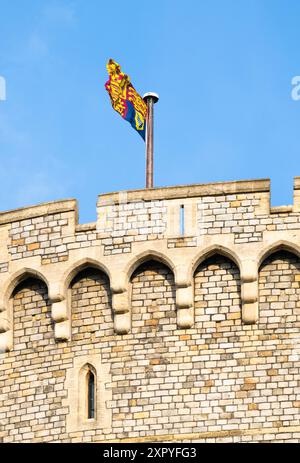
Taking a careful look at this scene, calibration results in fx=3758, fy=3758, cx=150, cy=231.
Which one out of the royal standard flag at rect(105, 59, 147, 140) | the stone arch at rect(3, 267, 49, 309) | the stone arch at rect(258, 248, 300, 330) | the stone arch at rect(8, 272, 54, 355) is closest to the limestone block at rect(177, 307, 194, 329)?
the stone arch at rect(258, 248, 300, 330)

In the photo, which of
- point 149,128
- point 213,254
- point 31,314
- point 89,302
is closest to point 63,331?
point 89,302

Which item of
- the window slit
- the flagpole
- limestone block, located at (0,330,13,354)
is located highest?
the flagpole

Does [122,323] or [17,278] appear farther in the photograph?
[17,278]

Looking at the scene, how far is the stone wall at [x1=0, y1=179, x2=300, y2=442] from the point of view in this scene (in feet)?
219

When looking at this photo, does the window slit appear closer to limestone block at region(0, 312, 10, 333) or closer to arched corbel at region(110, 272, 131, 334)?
arched corbel at region(110, 272, 131, 334)

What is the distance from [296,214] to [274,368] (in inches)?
114

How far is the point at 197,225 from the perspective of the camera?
6775 cm

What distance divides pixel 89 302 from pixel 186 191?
267 centimetres

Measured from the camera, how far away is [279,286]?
6725 centimetres

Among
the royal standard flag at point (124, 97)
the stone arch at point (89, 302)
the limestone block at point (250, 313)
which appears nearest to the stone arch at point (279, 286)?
the limestone block at point (250, 313)

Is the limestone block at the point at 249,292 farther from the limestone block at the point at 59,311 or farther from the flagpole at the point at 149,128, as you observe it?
the flagpole at the point at 149,128

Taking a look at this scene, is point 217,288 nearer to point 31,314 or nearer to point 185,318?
point 185,318

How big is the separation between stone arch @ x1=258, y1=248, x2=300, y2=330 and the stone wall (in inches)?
0.7
